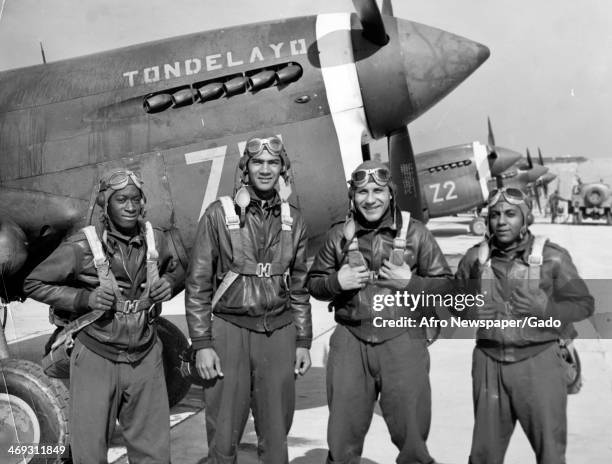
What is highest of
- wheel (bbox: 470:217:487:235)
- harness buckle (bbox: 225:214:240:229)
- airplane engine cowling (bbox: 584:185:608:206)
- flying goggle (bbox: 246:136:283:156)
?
flying goggle (bbox: 246:136:283:156)

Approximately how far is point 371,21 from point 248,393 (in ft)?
9.01

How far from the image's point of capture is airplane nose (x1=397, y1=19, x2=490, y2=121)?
15.6 feet

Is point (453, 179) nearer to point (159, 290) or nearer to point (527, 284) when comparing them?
point (527, 284)

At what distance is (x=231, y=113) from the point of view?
4.77m

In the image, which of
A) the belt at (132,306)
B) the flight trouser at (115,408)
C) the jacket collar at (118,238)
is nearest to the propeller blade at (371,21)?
the jacket collar at (118,238)

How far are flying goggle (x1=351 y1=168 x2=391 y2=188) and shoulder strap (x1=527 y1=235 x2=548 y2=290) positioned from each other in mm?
798

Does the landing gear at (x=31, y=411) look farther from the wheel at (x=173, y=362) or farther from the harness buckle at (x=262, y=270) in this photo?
the harness buckle at (x=262, y=270)

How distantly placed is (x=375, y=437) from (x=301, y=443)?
1.71ft

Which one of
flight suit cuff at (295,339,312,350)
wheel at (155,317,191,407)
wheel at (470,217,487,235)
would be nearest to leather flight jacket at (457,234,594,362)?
flight suit cuff at (295,339,312,350)

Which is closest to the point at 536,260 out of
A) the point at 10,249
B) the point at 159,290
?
the point at 159,290

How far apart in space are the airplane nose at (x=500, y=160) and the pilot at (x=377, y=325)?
→ 17.0m

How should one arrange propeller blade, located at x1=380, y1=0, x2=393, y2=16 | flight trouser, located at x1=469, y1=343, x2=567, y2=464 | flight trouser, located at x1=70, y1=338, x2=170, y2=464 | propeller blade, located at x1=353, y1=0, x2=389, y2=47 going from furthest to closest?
propeller blade, located at x1=380, y1=0, x2=393, y2=16 → propeller blade, located at x1=353, y1=0, x2=389, y2=47 → flight trouser, located at x1=70, y1=338, x2=170, y2=464 → flight trouser, located at x1=469, y1=343, x2=567, y2=464

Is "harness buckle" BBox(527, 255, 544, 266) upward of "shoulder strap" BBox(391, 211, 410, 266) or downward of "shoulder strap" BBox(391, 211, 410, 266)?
downward

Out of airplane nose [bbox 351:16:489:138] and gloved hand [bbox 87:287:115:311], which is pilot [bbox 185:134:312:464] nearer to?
gloved hand [bbox 87:287:115:311]
